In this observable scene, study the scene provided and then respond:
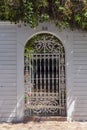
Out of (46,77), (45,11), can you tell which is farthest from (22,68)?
(45,11)

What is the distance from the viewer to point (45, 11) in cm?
1217

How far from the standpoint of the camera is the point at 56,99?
12625mm

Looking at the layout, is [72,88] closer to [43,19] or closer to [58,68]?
[58,68]

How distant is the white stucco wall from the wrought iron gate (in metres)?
0.28

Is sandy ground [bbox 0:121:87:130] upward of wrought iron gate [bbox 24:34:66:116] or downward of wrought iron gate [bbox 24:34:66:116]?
downward

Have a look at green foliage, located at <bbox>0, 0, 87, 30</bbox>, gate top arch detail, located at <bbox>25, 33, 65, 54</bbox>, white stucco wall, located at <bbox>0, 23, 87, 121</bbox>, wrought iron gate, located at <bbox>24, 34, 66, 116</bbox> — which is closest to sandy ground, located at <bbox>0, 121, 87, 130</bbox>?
white stucco wall, located at <bbox>0, 23, 87, 121</bbox>

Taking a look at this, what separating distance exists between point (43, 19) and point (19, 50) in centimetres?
124

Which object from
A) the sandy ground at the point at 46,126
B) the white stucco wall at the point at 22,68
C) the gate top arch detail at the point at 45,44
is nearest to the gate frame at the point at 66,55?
the white stucco wall at the point at 22,68

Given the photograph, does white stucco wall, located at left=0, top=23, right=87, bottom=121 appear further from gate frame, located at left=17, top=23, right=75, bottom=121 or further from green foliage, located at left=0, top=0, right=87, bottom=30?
green foliage, located at left=0, top=0, right=87, bottom=30

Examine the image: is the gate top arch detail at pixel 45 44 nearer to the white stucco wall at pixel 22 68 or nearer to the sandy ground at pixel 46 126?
the white stucco wall at pixel 22 68

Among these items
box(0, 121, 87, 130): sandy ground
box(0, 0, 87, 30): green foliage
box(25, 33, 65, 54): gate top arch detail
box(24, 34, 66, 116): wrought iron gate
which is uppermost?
box(0, 0, 87, 30): green foliage

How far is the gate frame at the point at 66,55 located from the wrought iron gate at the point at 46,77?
0.81 feet

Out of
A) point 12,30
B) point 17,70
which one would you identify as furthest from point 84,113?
point 12,30

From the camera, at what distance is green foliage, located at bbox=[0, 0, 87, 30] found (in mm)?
11898
